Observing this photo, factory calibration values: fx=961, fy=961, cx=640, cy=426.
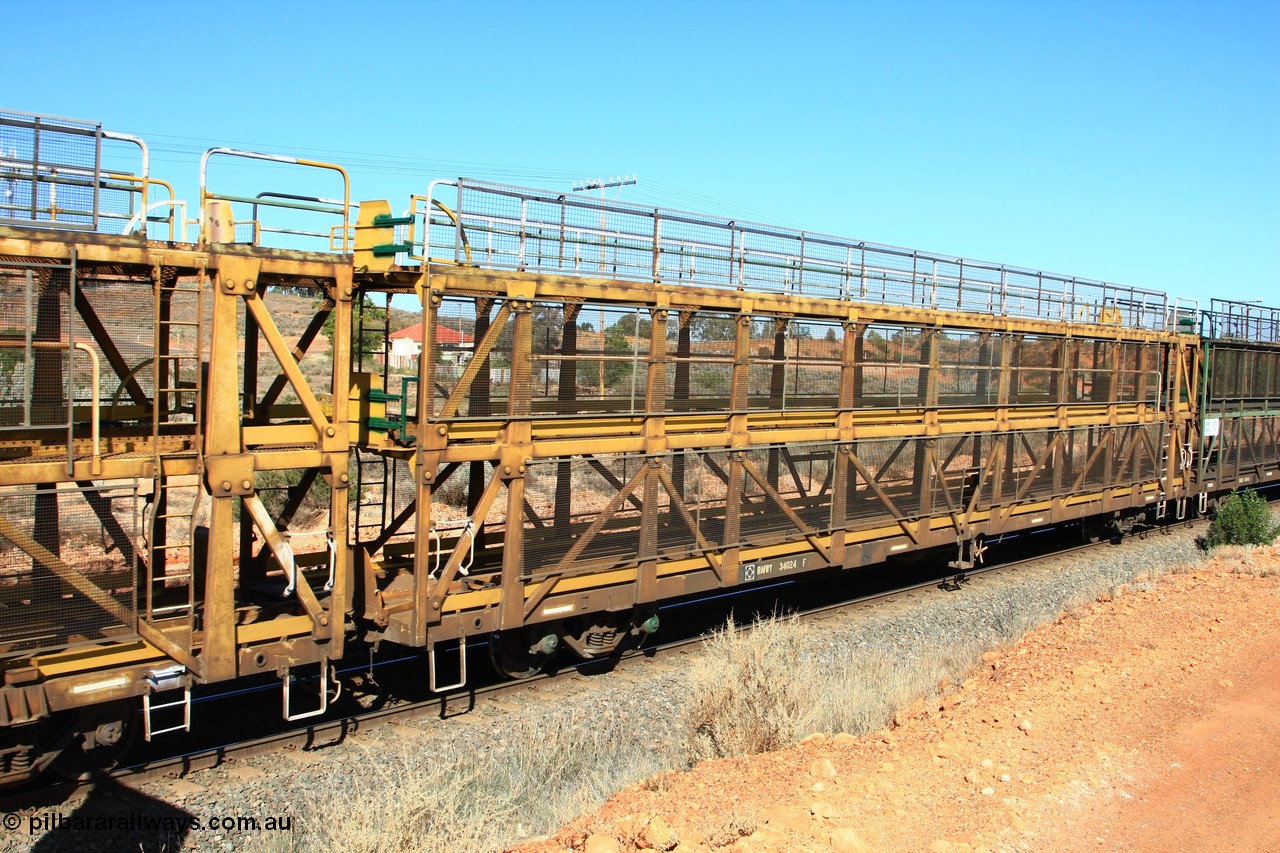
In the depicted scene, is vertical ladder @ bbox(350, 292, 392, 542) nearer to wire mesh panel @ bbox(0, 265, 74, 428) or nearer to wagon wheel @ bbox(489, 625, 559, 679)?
wagon wheel @ bbox(489, 625, 559, 679)

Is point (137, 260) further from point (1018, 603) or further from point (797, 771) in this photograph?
point (1018, 603)

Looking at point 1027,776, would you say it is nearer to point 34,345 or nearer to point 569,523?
point 569,523

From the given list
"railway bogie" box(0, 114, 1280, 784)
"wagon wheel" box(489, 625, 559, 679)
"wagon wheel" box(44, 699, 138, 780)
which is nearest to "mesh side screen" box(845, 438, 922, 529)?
"railway bogie" box(0, 114, 1280, 784)

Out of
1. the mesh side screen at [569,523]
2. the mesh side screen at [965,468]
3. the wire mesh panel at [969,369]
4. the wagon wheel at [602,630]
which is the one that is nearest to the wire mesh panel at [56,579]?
the mesh side screen at [569,523]

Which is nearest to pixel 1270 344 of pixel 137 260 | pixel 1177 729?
pixel 1177 729

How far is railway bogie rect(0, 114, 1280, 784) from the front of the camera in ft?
25.9

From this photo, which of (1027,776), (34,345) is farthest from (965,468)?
(34,345)

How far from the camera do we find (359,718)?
10.0 m

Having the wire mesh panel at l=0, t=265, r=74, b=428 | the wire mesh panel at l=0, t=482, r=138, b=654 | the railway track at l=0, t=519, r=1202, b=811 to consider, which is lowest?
the railway track at l=0, t=519, r=1202, b=811

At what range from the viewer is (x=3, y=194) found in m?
7.71

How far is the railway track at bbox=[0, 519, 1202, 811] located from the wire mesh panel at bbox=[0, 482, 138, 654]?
144 centimetres

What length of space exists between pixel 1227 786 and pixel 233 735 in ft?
29.6

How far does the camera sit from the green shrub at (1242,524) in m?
20.6

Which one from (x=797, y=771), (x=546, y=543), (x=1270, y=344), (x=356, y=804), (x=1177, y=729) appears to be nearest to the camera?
(x=356, y=804)
